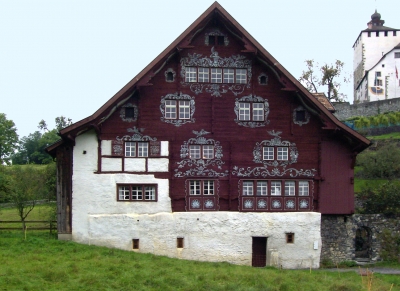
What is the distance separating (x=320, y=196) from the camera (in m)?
29.8

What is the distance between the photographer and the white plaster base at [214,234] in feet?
93.0

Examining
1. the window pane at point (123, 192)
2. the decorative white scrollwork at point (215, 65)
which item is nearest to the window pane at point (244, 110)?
the decorative white scrollwork at point (215, 65)

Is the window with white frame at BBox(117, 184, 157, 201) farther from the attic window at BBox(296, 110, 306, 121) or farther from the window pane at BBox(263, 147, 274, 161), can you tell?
the attic window at BBox(296, 110, 306, 121)

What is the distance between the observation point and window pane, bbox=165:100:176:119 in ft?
95.9

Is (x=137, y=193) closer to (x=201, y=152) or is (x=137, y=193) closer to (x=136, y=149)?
(x=136, y=149)

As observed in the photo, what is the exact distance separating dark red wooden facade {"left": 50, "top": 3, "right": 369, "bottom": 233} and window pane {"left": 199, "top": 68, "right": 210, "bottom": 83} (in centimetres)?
23

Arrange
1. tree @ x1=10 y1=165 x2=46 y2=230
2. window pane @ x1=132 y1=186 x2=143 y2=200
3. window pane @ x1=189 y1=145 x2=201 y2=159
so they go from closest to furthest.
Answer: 1. window pane @ x1=132 y1=186 x2=143 y2=200
2. window pane @ x1=189 y1=145 x2=201 y2=159
3. tree @ x1=10 y1=165 x2=46 y2=230

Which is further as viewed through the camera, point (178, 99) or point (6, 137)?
point (6, 137)

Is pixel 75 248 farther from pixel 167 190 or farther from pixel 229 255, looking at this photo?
pixel 229 255

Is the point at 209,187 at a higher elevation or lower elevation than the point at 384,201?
higher

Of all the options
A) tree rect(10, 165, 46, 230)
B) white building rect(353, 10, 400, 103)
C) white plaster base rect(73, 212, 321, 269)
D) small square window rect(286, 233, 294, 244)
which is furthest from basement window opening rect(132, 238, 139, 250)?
white building rect(353, 10, 400, 103)

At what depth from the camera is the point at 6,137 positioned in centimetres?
8200

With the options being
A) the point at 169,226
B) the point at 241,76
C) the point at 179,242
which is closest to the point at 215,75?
the point at 241,76

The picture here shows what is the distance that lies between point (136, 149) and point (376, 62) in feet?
280
